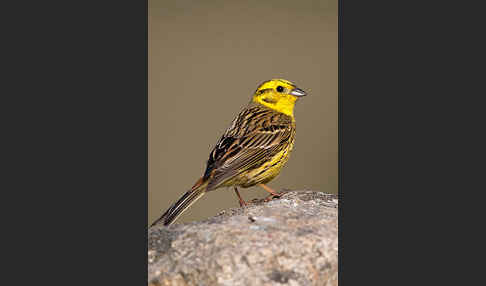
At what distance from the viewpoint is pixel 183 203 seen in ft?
23.9

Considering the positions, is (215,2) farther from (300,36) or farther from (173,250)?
(173,250)

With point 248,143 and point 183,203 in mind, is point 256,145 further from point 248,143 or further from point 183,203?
point 183,203

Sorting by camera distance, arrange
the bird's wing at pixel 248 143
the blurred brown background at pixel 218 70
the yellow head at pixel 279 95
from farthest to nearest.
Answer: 1. the yellow head at pixel 279 95
2. the bird's wing at pixel 248 143
3. the blurred brown background at pixel 218 70

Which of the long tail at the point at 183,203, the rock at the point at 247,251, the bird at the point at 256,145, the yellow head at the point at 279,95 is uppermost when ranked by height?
the yellow head at the point at 279,95

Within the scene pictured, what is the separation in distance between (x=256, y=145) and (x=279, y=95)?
2.41ft

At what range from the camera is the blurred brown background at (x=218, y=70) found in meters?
7.12

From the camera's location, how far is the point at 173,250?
267 inches

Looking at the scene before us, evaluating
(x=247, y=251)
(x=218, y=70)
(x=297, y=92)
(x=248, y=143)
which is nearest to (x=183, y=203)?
(x=247, y=251)

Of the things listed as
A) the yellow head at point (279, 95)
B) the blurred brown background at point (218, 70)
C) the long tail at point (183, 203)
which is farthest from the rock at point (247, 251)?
the yellow head at point (279, 95)

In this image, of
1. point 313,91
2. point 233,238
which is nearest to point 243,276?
point 233,238

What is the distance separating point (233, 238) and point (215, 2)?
2.61 m

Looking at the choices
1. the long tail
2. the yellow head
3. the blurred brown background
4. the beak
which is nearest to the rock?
the long tail

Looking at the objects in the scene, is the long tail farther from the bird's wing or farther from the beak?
the beak

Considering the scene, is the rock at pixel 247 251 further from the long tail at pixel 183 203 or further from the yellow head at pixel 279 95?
the yellow head at pixel 279 95
